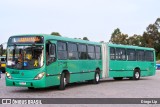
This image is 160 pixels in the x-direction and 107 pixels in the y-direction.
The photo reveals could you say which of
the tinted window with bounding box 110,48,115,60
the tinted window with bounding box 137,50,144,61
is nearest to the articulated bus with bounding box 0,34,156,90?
the tinted window with bounding box 110,48,115,60

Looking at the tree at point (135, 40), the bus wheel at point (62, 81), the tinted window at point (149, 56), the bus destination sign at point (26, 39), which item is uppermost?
the tree at point (135, 40)

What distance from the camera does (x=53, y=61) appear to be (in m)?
→ 17.5

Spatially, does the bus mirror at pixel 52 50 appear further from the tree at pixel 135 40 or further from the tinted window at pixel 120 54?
the tree at pixel 135 40

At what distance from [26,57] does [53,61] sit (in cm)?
135

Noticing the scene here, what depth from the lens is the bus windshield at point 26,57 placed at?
16.6 m

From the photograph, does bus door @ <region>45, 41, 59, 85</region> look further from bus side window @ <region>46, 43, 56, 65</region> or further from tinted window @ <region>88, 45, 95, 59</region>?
tinted window @ <region>88, 45, 95, 59</region>

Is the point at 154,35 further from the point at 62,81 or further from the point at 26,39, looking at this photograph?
the point at 26,39

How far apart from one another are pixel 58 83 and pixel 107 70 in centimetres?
800

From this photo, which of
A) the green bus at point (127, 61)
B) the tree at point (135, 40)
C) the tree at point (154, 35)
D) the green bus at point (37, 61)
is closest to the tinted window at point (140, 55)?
the green bus at point (127, 61)

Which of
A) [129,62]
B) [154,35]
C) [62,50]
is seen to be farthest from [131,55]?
[154,35]

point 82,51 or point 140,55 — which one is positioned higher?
point 82,51

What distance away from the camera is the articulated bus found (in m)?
16.6

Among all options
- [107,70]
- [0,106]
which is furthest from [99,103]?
[107,70]

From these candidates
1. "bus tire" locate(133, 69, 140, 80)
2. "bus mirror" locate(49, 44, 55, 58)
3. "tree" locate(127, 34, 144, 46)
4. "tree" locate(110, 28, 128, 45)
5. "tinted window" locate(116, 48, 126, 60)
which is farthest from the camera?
"tree" locate(127, 34, 144, 46)
